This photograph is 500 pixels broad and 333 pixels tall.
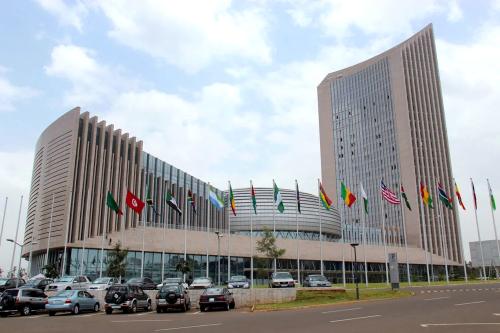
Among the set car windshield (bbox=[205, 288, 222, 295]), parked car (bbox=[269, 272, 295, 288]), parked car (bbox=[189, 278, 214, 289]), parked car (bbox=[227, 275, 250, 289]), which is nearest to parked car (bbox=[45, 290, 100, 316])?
car windshield (bbox=[205, 288, 222, 295])

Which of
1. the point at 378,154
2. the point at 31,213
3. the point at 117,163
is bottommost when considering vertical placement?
the point at 31,213

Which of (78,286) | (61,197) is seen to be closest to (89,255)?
(61,197)

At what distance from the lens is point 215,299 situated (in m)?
25.9

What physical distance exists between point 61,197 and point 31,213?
1659 cm

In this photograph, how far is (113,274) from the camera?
54031mm

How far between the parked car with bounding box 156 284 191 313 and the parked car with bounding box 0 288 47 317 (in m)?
7.79

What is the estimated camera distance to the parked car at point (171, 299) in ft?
83.9

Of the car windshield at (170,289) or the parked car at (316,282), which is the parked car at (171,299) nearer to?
the car windshield at (170,289)

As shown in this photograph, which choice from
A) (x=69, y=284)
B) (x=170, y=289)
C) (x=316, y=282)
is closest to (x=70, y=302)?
(x=170, y=289)

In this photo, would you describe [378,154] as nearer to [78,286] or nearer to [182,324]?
[78,286]

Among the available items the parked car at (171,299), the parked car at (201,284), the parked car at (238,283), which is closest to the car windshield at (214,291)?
the parked car at (171,299)

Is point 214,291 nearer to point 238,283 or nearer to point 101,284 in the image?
point 238,283

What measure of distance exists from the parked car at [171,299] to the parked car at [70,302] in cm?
479

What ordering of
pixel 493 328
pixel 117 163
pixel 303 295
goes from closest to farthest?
1. pixel 493 328
2. pixel 303 295
3. pixel 117 163
